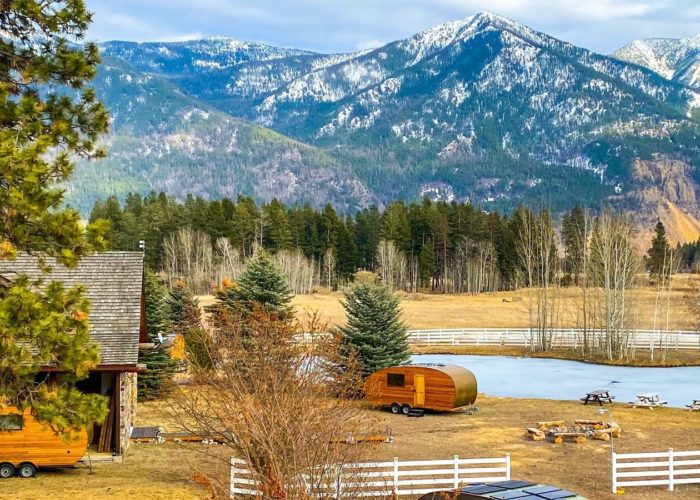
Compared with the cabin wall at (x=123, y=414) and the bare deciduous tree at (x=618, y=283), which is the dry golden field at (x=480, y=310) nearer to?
the bare deciduous tree at (x=618, y=283)

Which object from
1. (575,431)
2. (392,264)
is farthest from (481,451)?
(392,264)

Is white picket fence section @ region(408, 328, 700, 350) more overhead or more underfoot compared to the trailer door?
more overhead

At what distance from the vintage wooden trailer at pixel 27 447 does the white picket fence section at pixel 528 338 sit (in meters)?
35.9

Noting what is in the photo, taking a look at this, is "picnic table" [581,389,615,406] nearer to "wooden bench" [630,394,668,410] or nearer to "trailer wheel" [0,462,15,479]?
"wooden bench" [630,394,668,410]

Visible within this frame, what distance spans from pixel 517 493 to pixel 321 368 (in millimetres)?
5370

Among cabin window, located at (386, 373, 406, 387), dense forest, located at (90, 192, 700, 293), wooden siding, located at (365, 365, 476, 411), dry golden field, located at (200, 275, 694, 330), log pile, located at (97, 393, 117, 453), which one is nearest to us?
log pile, located at (97, 393, 117, 453)

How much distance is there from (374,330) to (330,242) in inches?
2916

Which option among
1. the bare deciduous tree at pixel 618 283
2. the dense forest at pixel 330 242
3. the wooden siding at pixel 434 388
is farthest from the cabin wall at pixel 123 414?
the dense forest at pixel 330 242

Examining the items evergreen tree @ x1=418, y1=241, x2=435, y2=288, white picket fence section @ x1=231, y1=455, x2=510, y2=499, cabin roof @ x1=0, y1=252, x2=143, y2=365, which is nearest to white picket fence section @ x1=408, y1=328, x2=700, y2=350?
cabin roof @ x1=0, y1=252, x2=143, y2=365

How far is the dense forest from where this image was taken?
102m

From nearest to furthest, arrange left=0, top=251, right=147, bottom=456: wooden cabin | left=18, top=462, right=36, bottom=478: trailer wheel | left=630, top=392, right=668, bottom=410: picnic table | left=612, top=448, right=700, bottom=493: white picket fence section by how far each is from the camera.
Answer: left=612, top=448, right=700, bottom=493: white picket fence section
left=18, top=462, right=36, bottom=478: trailer wheel
left=0, top=251, right=147, bottom=456: wooden cabin
left=630, top=392, right=668, bottom=410: picnic table

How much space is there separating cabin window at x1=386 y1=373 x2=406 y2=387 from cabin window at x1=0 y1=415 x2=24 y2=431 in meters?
16.0

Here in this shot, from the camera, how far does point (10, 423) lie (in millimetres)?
20172

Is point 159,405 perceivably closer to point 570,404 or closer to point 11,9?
point 570,404
